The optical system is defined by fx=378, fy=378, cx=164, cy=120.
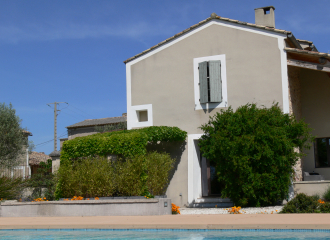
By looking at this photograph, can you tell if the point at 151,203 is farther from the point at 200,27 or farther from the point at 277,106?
the point at 200,27

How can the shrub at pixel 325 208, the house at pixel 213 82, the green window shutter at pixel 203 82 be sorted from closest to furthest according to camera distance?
the shrub at pixel 325 208 < the house at pixel 213 82 < the green window shutter at pixel 203 82

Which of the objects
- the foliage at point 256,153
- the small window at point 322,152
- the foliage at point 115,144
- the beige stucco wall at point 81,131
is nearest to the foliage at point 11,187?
the foliage at point 115,144

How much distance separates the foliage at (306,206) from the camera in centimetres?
1120

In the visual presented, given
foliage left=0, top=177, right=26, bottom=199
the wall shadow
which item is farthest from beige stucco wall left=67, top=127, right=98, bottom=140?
the wall shadow

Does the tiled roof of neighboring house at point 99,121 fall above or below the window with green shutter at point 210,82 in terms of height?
above

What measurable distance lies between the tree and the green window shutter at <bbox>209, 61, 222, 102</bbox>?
12172mm

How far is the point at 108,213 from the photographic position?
11.9m

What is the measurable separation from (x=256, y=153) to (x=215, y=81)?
3674mm

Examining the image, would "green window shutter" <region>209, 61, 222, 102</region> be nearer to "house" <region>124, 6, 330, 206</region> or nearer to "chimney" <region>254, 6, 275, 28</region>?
"house" <region>124, 6, 330, 206</region>

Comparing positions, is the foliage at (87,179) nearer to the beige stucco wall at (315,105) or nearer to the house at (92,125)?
the beige stucco wall at (315,105)

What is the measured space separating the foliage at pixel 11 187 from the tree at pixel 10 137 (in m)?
5.77

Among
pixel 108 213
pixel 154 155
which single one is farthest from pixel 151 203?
pixel 154 155

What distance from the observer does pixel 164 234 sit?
8523 mm

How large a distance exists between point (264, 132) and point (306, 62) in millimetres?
3471
